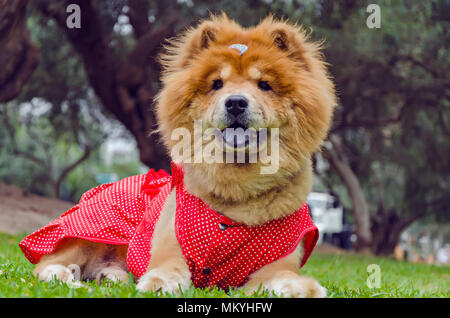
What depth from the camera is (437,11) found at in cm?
911

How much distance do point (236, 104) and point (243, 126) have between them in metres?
0.16

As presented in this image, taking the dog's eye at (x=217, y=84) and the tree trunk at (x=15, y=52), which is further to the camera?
the tree trunk at (x=15, y=52)

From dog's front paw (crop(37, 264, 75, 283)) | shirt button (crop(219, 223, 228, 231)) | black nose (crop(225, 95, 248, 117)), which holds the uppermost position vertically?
black nose (crop(225, 95, 248, 117))

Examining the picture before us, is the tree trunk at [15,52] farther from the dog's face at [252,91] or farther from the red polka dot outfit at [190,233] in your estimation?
the dog's face at [252,91]

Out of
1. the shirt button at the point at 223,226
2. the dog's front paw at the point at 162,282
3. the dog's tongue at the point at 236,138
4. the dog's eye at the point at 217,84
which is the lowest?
the dog's front paw at the point at 162,282

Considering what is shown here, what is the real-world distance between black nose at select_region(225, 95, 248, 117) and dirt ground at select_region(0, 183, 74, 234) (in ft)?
25.8

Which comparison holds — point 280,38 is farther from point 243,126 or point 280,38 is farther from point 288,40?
point 243,126

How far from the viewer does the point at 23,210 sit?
11.3 meters

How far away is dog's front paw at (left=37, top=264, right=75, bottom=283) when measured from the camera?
309cm

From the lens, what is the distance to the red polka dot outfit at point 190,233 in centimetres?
295

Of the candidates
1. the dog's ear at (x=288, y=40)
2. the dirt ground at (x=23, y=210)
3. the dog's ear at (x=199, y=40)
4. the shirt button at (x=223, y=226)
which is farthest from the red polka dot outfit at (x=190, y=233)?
the dirt ground at (x=23, y=210)

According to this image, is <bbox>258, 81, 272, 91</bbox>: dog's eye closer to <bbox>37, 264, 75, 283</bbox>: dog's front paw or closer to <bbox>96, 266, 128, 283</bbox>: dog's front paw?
<bbox>96, 266, 128, 283</bbox>: dog's front paw

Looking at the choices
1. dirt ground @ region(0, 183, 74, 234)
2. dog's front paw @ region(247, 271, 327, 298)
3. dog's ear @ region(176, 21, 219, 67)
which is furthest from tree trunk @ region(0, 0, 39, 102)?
dog's front paw @ region(247, 271, 327, 298)
